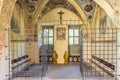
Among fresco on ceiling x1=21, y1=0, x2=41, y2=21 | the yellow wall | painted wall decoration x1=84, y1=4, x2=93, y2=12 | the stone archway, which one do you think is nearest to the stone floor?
the stone archway

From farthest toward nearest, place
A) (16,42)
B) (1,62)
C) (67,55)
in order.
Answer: (67,55) → (16,42) → (1,62)

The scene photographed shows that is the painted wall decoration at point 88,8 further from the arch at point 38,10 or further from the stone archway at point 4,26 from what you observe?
the stone archway at point 4,26

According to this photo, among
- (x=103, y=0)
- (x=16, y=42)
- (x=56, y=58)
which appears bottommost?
(x=56, y=58)

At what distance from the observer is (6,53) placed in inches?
222

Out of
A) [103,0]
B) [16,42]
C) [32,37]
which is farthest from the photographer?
[32,37]

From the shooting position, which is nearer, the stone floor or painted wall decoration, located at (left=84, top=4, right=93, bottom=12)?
the stone floor

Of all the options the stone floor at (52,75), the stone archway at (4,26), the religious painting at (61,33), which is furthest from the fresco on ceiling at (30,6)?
the stone archway at (4,26)

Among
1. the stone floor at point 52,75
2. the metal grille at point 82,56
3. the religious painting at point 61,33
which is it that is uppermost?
the religious painting at point 61,33

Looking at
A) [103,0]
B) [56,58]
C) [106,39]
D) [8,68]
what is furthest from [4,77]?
[56,58]

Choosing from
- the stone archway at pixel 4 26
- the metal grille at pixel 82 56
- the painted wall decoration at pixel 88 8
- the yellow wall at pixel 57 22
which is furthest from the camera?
the yellow wall at pixel 57 22

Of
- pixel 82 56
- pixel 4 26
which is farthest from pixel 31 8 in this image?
pixel 4 26

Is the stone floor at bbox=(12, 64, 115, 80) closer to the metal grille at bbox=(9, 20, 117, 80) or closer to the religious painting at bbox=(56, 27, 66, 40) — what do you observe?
the metal grille at bbox=(9, 20, 117, 80)

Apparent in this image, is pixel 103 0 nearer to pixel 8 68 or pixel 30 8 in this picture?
pixel 8 68

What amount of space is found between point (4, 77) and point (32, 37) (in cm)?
582
